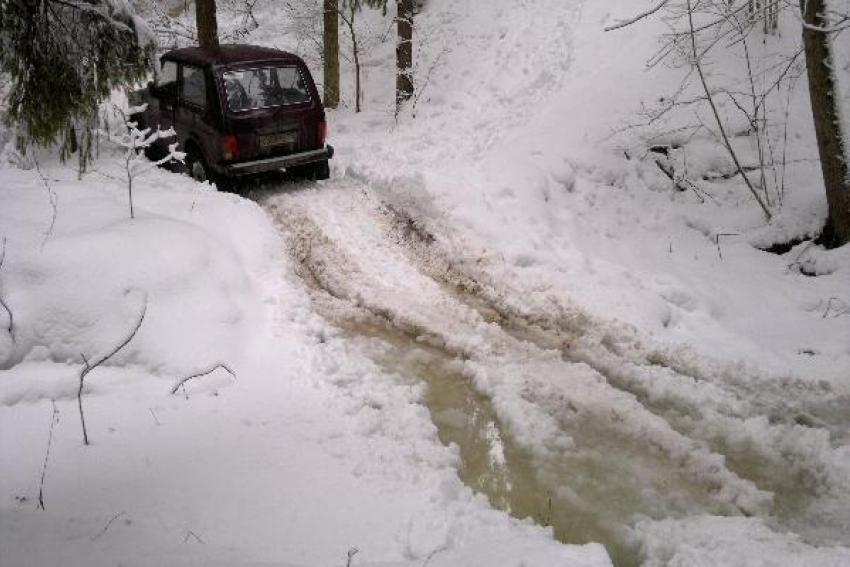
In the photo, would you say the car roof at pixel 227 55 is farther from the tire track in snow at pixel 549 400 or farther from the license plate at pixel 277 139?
the tire track in snow at pixel 549 400

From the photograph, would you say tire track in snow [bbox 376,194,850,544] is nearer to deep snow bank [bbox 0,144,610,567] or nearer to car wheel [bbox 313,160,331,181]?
deep snow bank [bbox 0,144,610,567]

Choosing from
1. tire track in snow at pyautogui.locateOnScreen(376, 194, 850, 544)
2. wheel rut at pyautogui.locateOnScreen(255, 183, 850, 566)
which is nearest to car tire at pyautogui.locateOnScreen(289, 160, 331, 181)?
wheel rut at pyautogui.locateOnScreen(255, 183, 850, 566)

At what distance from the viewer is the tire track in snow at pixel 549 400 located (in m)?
3.94

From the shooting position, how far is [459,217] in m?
7.60

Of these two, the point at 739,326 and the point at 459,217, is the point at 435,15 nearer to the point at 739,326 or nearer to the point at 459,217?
the point at 459,217

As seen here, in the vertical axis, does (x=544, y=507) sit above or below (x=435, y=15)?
below

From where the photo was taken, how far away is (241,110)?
799cm

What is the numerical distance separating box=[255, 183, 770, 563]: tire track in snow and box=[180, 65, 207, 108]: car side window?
2.32 metres

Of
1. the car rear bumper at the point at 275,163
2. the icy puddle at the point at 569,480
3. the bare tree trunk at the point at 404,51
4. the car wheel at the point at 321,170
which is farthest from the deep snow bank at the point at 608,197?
the icy puddle at the point at 569,480

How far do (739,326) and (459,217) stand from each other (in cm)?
338

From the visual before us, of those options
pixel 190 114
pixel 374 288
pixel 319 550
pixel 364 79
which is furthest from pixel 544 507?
pixel 364 79

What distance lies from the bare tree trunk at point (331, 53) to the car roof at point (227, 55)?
4.16 meters

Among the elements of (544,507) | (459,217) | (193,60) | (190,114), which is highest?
(193,60)

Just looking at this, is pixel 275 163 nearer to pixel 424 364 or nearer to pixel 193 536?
pixel 424 364
